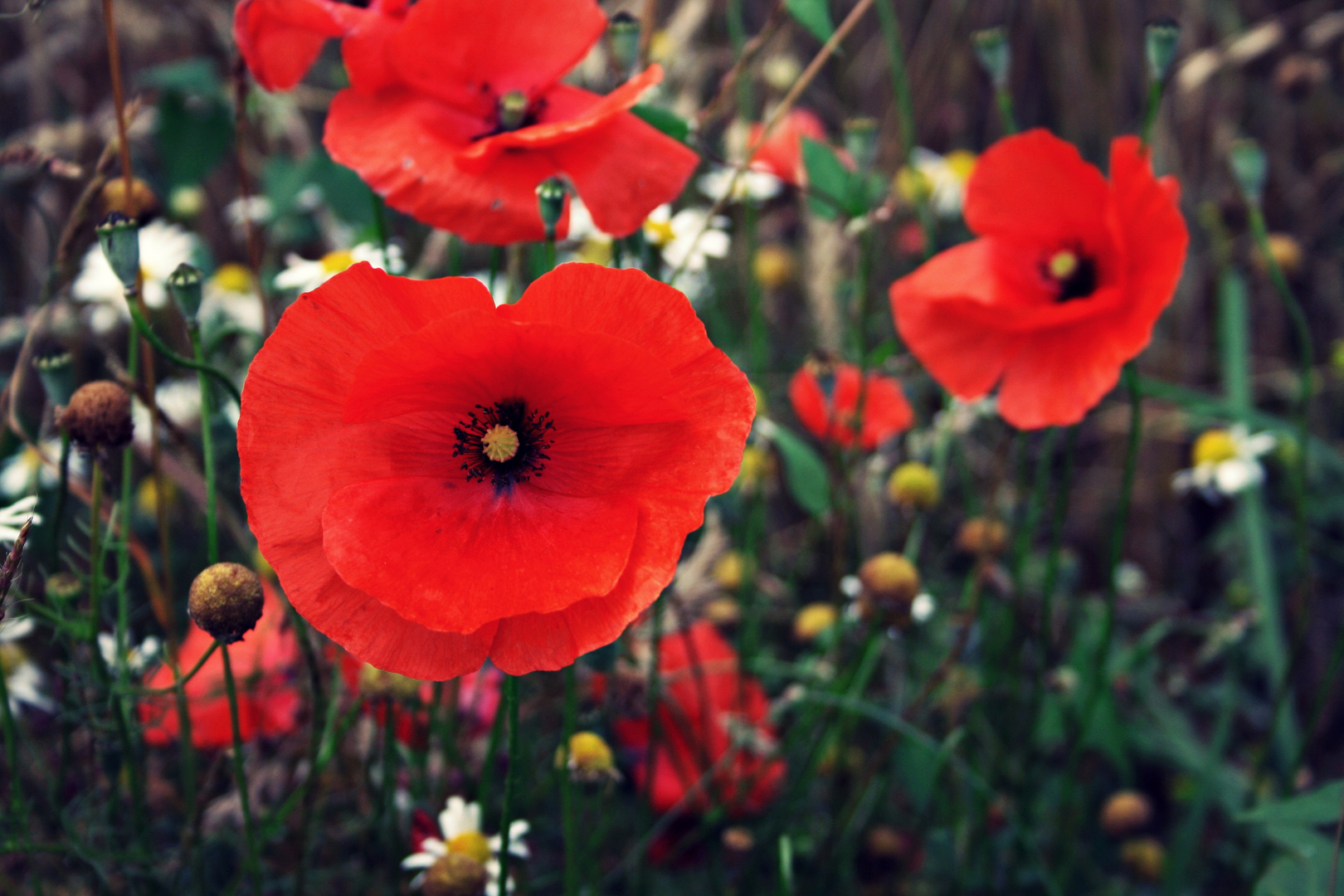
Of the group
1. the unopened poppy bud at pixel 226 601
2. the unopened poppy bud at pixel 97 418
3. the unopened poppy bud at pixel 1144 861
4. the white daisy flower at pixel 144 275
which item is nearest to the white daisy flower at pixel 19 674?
the unopened poppy bud at pixel 97 418

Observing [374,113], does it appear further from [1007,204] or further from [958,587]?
[958,587]

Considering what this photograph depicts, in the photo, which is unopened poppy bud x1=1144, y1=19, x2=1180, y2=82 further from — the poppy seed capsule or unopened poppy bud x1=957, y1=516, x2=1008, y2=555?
the poppy seed capsule

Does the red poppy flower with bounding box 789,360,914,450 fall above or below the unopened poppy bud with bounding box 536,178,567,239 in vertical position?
below

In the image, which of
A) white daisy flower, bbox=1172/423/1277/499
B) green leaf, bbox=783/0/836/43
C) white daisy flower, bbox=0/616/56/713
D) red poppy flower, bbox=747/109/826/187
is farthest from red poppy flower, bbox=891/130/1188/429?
white daisy flower, bbox=0/616/56/713

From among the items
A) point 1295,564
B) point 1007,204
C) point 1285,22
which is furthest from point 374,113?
point 1285,22

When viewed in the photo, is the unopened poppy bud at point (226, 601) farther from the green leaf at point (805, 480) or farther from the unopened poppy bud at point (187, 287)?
the green leaf at point (805, 480)
